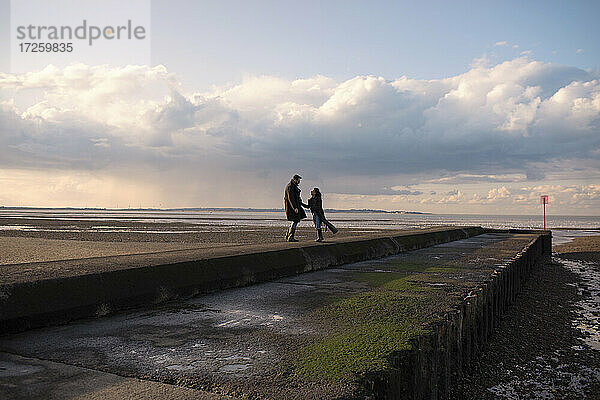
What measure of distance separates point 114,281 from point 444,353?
301cm

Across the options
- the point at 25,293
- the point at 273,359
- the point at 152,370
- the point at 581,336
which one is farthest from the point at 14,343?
the point at 581,336

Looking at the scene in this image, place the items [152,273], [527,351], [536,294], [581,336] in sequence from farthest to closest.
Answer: [536,294]
[581,336]
[527,351]
[152,273]

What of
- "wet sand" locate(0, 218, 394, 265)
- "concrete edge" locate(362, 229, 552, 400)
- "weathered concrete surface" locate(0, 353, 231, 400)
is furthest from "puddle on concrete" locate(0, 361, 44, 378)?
"wet sand" locate(0, 218, 394, 265)

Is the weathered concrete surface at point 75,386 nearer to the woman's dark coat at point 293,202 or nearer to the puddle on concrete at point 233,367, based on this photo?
the puddle on concrete at point 233,367

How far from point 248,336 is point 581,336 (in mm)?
5970

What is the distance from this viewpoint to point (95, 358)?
295 centimetres

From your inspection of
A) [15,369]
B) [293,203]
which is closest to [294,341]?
[15,369]

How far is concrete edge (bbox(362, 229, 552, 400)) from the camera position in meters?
2.81

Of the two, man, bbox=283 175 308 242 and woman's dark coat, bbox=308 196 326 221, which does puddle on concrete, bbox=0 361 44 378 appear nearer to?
man, bbox=283 175 308 242

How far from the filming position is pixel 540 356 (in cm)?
614

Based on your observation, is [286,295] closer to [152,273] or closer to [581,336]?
[152,273]

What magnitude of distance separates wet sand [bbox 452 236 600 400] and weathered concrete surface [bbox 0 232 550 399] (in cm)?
33

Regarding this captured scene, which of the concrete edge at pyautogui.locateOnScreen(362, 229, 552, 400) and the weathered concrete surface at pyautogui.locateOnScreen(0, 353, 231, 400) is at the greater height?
the weathered concrete surface at pyautogui.locateOnScreen(0, 353, 231, 400)

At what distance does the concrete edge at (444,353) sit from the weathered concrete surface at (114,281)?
2.63 meters
